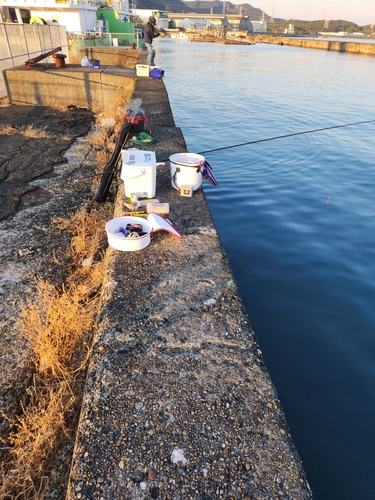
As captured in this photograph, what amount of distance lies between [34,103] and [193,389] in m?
11.9

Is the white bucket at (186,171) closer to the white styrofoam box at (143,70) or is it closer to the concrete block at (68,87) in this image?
the concrete block at (68,87)

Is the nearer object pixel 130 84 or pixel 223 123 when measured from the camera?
pixel 130 84

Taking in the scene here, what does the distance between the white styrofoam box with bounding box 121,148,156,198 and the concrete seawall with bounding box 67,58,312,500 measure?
1195 millimetres

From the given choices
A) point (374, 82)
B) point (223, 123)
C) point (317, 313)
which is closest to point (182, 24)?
point (374, 82)

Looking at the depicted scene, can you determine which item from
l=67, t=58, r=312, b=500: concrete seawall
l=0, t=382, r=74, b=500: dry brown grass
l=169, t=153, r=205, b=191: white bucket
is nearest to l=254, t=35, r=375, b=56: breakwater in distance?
l=169, t=153, r=205, b=191: white bucket

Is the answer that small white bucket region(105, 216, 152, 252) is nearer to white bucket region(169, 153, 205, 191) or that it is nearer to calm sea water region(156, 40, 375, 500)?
white bucket region(169, 153, 205, 191)

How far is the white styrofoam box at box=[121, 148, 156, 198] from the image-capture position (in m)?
3.80

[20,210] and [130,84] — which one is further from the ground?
[130,84]

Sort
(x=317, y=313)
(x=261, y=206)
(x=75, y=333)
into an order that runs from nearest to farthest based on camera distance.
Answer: (x=75, y=333) → (x=317, y=313) → (x=261, y=206)

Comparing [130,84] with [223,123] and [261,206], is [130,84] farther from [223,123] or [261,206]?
[261,206]

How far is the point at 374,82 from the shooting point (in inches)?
854

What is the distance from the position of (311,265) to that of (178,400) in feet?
11.6

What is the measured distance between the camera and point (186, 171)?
4.22 meters

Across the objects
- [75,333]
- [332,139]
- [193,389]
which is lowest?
[332,139]
